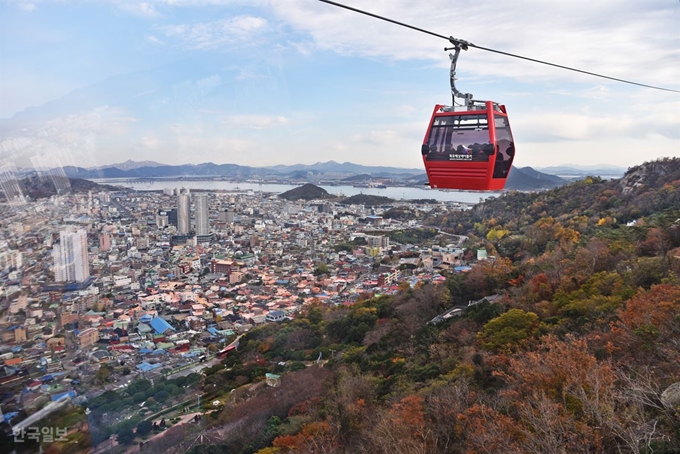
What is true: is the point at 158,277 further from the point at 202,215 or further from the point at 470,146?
the point at 470,146

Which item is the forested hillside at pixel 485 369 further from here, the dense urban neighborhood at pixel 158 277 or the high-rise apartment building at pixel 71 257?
the high-rise apartment building at pixel 71 257

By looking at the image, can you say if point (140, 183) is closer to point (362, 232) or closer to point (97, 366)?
point (362, 232)

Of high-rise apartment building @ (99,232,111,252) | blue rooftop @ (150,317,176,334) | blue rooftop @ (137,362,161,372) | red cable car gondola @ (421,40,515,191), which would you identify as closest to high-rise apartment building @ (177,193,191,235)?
high-rise apartment building @ (99,232,111,252)

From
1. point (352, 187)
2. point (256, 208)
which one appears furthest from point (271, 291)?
point (352, 187)

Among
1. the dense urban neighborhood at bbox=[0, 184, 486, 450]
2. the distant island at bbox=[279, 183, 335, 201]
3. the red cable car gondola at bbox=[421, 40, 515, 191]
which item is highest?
the red cable car gondola at bbox=[421, 40, 515, 191]

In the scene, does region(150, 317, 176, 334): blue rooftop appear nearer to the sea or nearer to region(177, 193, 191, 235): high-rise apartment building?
the sea
